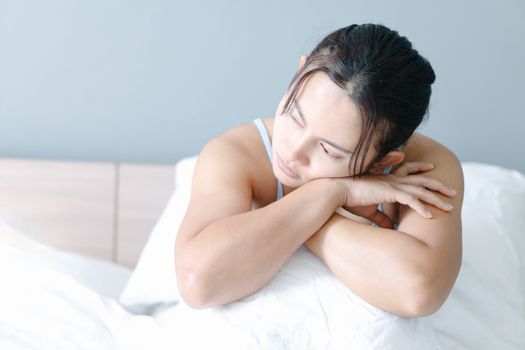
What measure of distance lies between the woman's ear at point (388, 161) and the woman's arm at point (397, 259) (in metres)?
0.11

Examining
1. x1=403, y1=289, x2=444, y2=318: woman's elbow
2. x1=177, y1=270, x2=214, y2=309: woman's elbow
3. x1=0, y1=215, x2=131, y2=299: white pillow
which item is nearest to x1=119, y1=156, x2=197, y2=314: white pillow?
x1=0, y1=215, x2=131, y2=299: white pillow

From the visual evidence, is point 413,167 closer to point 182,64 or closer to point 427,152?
point 427,152

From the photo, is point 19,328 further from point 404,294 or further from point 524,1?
point 524,1

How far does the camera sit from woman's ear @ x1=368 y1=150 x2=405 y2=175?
51.5 inches

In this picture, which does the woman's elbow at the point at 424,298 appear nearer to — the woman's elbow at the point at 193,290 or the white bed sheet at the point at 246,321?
the white bed sheet at the point at 246,321

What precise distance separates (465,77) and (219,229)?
48.8 inches

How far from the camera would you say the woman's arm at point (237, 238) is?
119 cm

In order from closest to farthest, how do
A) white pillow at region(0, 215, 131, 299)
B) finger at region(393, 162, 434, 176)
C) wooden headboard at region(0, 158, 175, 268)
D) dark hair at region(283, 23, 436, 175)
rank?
dark hair at region(283, 23, 436, 175) → finger at region(393, 162, 434, 176) → white pillow at region(0, 215, 131, 299) → wooden headboard at region(0, 158, 175, 268)

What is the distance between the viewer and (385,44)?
1.19 meters

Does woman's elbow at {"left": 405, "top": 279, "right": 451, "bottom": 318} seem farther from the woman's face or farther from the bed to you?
the woman's face

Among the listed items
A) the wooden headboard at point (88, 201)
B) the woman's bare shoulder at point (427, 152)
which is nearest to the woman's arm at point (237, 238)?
the woman's bare shoulder at point (427, 152)

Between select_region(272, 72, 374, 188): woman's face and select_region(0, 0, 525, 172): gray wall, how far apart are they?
88 cm

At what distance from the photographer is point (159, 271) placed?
158 centimetres

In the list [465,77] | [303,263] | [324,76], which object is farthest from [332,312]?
[465,77]
